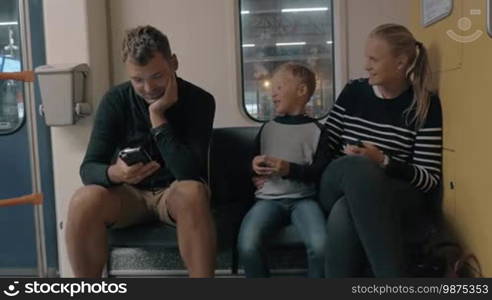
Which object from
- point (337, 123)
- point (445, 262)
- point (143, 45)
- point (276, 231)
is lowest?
point (445, 262)

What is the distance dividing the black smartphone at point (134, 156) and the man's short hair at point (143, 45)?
321mm

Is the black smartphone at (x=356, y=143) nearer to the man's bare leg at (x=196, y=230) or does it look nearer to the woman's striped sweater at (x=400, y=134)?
the woman's striped sweater at (x=400, y=134)

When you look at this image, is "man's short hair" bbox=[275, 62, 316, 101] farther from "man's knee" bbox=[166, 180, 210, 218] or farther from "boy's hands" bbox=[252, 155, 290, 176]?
"man's knee" bbox=[166, 180, 210, 218]

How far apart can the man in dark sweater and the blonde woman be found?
1.47ft

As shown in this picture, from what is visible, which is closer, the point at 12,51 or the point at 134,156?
the point at 134,156

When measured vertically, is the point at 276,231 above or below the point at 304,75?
below

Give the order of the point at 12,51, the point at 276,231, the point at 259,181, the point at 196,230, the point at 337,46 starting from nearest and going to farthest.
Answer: the point at 196,230 < the point at 276,231 < the point at 259,181 < the point at 337,46 < the point at 12,51

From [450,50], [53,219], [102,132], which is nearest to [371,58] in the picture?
[450,50]

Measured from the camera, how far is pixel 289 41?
8.29 ft

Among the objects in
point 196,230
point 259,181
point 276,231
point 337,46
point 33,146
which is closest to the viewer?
point 196,230

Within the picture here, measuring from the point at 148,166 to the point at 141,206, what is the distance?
0.68 feet

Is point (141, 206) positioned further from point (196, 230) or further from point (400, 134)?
point (400, 134)

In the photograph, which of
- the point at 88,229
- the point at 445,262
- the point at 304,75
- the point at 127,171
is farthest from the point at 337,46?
the point at 88,229

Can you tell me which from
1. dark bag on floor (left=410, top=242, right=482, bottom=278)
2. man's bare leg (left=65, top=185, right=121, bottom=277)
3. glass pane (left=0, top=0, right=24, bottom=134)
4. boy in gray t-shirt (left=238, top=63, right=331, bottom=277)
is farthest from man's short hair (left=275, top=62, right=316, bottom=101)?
glass pane (left=0, top=0, right=24, bottom=134)
